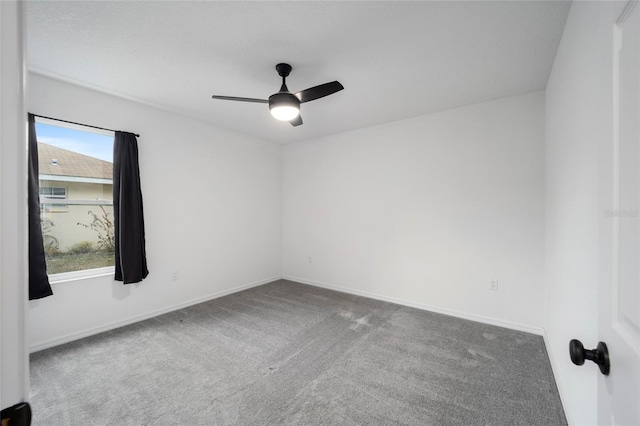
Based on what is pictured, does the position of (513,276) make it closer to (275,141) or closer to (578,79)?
(578,79)

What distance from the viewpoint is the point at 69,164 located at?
2834 millimetres

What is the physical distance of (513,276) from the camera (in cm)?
302

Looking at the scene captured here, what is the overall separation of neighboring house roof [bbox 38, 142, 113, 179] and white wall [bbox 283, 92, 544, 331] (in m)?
2.81

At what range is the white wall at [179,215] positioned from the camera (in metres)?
2.70

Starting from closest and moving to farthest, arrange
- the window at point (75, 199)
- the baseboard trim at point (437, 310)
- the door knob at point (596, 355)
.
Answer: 1. the door knob at point (596, 355)
2. the window at point (75, 199)
3. the baseboard trim at point (437, 310)

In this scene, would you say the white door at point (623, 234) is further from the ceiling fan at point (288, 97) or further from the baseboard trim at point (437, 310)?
the baseboard trim at point (437, 310)

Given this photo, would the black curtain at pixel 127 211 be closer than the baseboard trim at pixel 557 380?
No

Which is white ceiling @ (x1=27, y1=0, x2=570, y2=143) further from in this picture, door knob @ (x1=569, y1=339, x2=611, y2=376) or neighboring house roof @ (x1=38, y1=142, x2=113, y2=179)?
door knob @ (x1=569, y1=339, x2=611, y2=376)

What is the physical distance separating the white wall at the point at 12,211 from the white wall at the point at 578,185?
4.28 feet

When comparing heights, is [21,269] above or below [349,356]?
above

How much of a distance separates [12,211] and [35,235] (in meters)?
2.83

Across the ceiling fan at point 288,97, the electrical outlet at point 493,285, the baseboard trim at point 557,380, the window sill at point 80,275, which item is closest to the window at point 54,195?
the window sill at point 80,275

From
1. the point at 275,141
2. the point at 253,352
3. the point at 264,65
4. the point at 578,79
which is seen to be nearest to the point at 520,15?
the point at 578,79

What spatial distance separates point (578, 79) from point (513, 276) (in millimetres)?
2173
